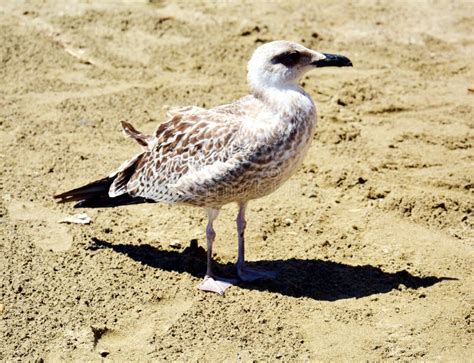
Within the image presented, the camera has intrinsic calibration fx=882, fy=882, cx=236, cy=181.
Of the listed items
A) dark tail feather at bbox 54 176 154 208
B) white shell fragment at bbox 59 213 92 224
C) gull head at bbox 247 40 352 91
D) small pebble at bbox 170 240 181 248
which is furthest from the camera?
white shell fragment at bbox 59 213 92 224

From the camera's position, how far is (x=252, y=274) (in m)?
6.50

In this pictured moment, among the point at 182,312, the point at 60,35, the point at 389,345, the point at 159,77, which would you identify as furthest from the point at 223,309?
the point at 60,35

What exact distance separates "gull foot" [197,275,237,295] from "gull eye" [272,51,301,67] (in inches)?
63.9

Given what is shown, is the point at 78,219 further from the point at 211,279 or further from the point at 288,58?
the point at 288,58

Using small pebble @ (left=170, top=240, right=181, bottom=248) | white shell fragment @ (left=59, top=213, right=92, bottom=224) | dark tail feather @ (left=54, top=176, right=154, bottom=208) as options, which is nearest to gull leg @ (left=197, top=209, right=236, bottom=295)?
small pebble @ (left=170, top=240, right=181, bottom=248)

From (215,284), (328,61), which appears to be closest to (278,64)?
(328,61)

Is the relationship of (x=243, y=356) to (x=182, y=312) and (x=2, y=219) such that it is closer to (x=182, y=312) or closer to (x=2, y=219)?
(x=182, y=312)

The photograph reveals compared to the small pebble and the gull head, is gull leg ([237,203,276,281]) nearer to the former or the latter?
the small pebble

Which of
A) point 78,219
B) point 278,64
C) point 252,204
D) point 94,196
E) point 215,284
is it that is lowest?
point 78,219

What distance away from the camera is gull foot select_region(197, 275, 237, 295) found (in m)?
6.32

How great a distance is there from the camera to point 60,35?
34.4ft

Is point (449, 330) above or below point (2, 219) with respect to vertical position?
above

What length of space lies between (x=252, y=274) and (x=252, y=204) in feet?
3.88

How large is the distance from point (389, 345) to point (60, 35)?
636 cm
